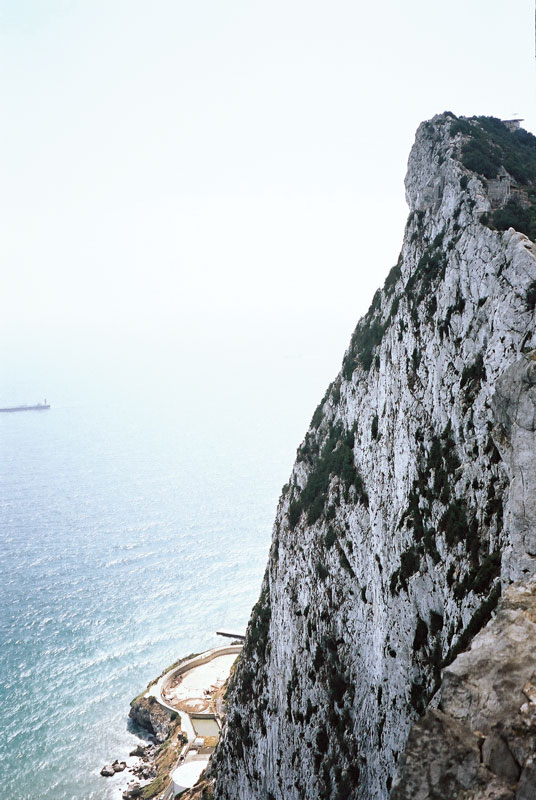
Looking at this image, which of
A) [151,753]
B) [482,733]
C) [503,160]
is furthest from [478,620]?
[151,753]

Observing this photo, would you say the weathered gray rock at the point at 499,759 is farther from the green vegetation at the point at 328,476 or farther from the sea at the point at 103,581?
the sea at the point at 103,581

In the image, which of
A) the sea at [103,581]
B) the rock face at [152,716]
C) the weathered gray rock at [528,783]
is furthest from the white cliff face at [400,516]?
the sea at [103,581]

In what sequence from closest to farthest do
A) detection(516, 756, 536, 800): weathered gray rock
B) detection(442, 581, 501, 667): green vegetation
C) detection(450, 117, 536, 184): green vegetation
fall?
detection(516, 756, 536, 800): weathered gray rock < detection(442, 581, 501, 667): green vegetation < detection(450, 117, 536, 184): green vegetation

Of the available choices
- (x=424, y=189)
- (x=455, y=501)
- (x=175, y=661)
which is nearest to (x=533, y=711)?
(x=455, y=501)

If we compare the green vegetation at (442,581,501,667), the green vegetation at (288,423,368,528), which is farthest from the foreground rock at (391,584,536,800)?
the green vegetation at (288,423,368,528)

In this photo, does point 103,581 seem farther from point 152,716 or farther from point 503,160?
point 503,160

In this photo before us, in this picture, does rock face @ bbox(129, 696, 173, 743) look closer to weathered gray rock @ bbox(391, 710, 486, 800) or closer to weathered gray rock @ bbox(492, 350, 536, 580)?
weathered gray rock @ bbox(492, 350, 536, 580)
